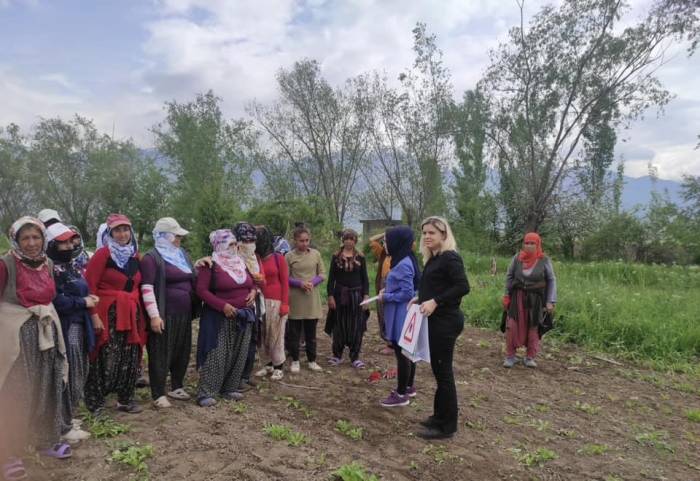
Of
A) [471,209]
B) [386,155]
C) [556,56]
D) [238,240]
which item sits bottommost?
[238,240]

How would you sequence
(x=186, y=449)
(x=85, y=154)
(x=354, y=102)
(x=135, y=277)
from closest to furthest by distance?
1. (x=186, y=449)
2. (x=135, y=277)
3. (x=354, y=102)
4. (x=85, y=154)

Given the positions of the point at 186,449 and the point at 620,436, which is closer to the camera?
the point at 186,449

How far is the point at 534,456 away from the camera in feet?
11.7

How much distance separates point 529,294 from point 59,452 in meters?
4.80

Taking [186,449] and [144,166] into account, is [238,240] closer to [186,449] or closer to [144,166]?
[186,449]

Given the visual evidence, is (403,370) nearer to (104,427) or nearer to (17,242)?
(104,427)

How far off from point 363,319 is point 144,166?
81.8 feet

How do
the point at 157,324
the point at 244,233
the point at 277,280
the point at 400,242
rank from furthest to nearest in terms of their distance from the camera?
the point at 277,280 → the point at 244,233 → the point at 400,242 → the point at 157,324

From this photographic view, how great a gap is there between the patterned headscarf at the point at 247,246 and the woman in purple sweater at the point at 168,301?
1.69 ft

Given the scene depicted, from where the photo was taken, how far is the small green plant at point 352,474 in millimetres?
2973

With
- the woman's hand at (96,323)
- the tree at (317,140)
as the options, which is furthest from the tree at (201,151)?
the woman's hand at (96,323)

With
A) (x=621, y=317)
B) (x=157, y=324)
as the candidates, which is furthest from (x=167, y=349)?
(x=621, y=317)

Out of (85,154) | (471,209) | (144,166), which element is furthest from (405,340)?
(85,154)

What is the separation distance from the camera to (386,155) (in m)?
21.8
